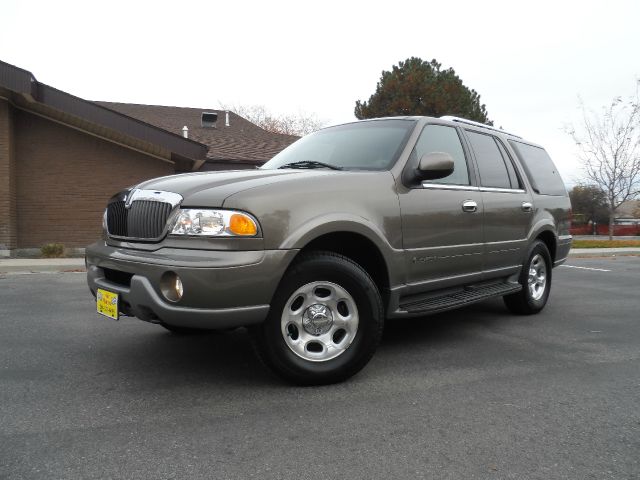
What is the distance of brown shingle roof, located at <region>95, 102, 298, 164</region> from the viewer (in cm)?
1727

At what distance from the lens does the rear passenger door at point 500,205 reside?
4.51 meters

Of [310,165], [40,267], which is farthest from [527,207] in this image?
[40,267]

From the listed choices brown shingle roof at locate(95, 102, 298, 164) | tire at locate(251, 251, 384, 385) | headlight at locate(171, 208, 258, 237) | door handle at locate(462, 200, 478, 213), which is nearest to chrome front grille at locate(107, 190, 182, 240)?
headlight at locate(171, 208, 258, 237)

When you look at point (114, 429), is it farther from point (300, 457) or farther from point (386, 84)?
point (386, 84)

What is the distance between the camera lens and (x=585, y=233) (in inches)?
1951

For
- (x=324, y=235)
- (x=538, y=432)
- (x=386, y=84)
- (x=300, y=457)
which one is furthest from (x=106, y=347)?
(x=386, y=84)

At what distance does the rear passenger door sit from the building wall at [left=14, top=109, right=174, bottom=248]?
436 inches

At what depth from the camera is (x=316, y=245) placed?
3322mm

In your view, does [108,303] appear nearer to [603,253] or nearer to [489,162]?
[489,162]

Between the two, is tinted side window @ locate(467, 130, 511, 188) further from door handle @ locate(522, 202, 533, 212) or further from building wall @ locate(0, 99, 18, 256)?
building wall @ locate(0, 99, 18, 256)

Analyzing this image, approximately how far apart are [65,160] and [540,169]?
468 inches

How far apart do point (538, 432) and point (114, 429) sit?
2091 millimetres

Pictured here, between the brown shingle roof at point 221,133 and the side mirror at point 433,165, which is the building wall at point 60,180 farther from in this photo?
the side mirror at point 433,165

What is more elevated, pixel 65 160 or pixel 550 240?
pixel 65 160
